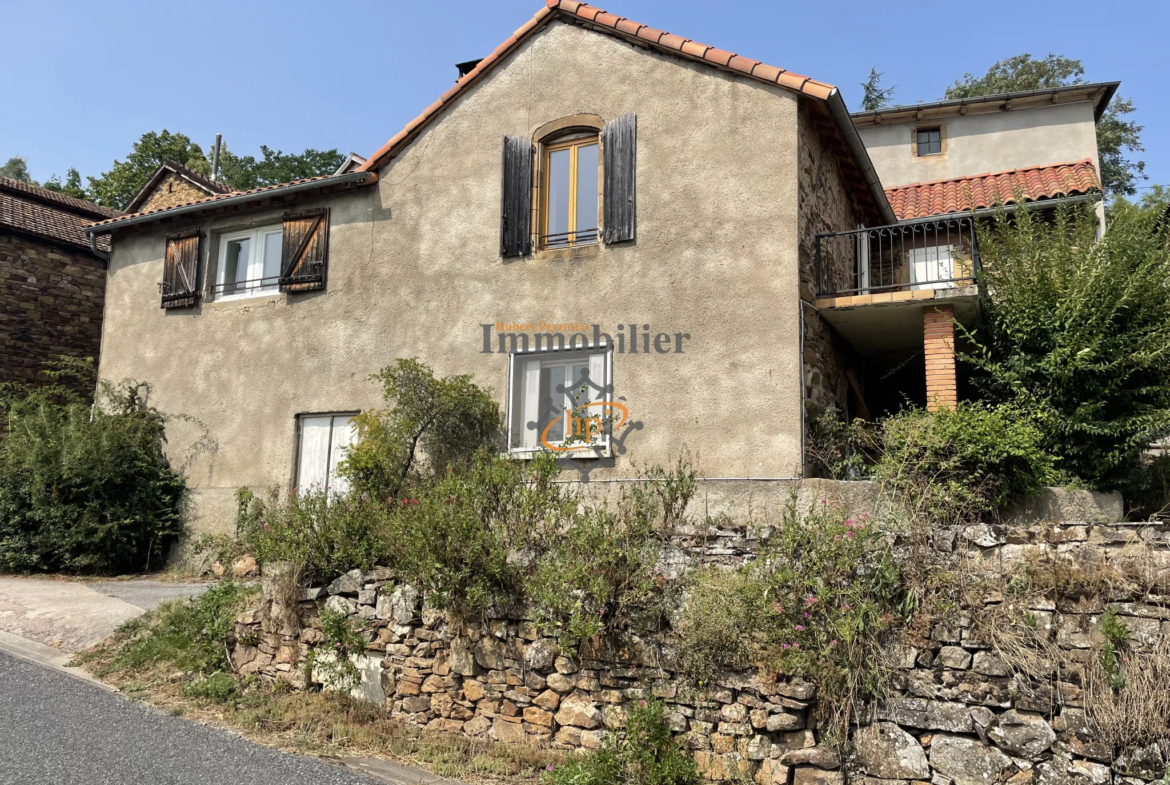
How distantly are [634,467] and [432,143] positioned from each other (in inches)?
221

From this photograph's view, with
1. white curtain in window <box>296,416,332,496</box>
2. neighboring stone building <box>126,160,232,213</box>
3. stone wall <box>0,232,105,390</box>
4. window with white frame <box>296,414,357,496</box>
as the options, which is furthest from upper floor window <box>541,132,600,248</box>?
stone wall <box>0,232,105,390</box>

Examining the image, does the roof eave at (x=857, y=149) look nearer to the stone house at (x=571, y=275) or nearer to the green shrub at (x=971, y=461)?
the stone house at (x=571, y=275)

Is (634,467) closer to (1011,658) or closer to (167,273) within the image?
(1011,658)

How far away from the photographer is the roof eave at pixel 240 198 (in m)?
12.0

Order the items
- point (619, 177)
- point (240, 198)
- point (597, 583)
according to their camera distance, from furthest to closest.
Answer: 1. point (240, 198)
2. point (619, 177)
3. point (597, 583)

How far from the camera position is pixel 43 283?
17.2 m

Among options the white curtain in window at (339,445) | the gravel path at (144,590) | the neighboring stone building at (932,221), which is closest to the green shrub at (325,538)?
the gravel path at (144,590)

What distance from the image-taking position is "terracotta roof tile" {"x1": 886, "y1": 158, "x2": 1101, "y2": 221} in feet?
40.3

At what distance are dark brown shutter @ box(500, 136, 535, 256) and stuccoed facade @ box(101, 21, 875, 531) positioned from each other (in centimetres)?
16

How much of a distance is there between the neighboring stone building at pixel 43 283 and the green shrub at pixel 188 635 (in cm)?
1032

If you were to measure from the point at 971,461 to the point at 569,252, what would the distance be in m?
5.29

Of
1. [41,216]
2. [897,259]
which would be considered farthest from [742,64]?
[41,216]

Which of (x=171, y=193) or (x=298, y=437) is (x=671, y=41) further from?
(x=171, y=193)

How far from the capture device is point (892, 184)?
60.0 ft
